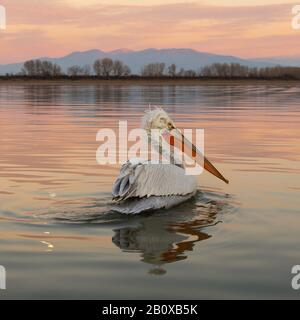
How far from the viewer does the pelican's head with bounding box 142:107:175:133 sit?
770cm

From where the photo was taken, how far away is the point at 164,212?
6.47m

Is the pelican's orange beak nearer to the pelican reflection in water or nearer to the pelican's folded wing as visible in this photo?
the pelican reflection in water

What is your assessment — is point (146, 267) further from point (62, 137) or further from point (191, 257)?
point (62, 137)

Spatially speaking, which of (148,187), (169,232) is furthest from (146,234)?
(148,187)

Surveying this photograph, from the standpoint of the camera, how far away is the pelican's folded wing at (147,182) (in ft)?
20.8

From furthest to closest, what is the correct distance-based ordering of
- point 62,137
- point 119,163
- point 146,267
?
point 62,137 < point 119,163 < point 146,267

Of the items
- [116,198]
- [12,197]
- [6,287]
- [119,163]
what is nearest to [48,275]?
[6,287]

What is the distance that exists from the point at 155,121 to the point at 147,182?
1.43 m

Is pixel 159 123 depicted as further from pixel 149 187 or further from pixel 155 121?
pixel 149 187

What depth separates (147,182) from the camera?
6.43 meters

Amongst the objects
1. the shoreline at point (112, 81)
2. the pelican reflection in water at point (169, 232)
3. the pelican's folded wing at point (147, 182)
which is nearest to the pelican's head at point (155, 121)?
the pelican's folded wing at point (147, 182)

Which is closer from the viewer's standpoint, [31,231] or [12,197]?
[31,231]

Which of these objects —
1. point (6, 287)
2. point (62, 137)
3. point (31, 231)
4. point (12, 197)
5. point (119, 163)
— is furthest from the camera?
point (62, 137)
